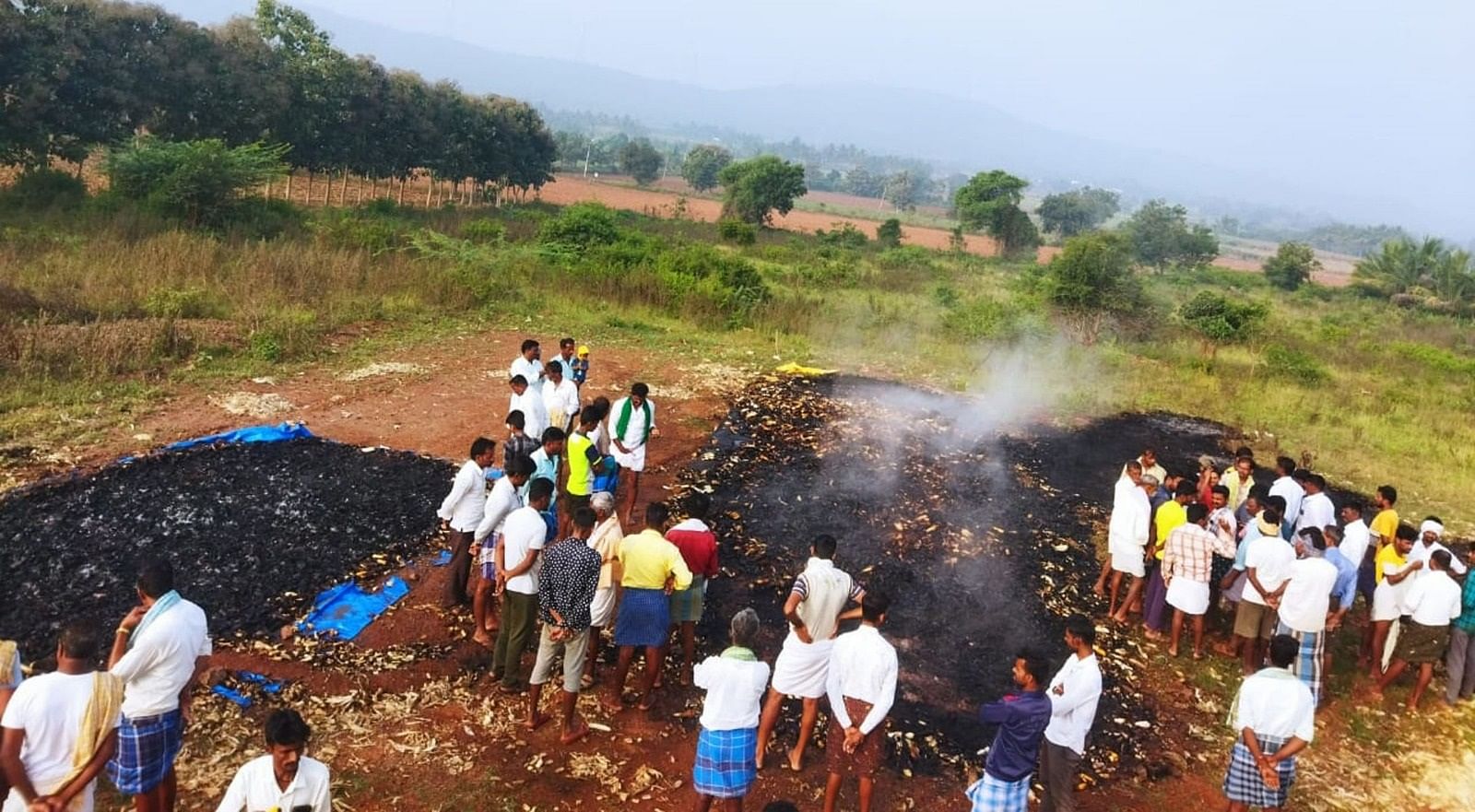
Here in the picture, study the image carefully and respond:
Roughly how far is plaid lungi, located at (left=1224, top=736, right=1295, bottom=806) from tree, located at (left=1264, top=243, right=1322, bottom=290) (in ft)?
166

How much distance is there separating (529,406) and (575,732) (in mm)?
3354

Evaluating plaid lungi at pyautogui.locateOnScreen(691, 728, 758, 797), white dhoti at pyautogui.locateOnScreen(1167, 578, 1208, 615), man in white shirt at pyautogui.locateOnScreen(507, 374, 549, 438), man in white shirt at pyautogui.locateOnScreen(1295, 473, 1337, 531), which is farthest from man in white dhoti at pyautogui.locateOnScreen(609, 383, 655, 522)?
man in white shirt at pyautogui.locateOnScreen(1295, 473, 1337, 531)

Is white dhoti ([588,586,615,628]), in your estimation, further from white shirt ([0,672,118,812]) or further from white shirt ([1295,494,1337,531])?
white shirt ([1295,494,1337,531])

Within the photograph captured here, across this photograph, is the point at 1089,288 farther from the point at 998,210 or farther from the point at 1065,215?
the point at 1065,215

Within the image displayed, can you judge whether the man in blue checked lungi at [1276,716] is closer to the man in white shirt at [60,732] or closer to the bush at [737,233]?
the man in white shirt at [60,732]

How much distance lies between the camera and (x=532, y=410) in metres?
7.81

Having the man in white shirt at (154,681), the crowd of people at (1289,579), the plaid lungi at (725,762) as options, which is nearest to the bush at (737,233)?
the crowd of people at (1289,579)

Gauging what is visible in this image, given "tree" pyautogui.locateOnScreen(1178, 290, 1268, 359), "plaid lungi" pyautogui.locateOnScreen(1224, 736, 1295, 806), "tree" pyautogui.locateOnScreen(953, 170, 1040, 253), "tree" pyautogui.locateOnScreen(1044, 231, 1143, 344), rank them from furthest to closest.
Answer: "tree" pyautogui.locateOnScreen(953, 170, 1040, 253)
"tree" pyautogui.locateOnScreen(1178, 290, 1268, 359)
"tree" pyautogui.locateOnScreen(1044, 231, 1143, 344)
"plaid lungi" pyautogui.locateOnScreen(1224, 736, 1295, 806)

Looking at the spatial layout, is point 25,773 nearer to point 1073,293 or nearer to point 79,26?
point 1073,293

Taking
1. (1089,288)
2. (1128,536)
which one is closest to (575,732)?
(1128,536)

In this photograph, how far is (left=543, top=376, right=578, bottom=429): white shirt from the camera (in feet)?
26.9

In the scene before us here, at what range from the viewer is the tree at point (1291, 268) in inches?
1829

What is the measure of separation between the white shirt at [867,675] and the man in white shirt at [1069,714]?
86 centimetres

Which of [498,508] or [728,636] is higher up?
[498,508]
